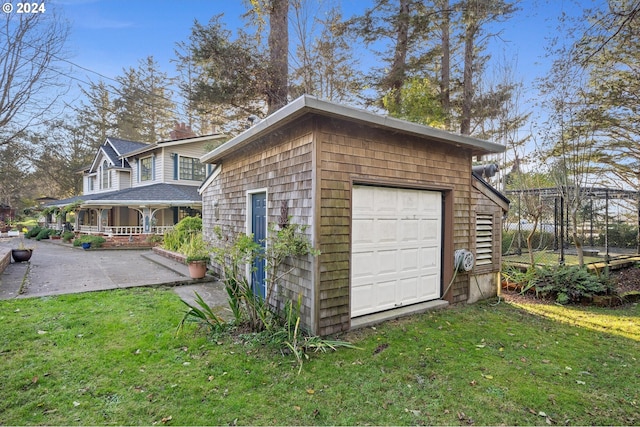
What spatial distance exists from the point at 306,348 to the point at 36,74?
615 inches

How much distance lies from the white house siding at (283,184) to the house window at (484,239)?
387cm

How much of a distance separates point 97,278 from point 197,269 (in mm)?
2518

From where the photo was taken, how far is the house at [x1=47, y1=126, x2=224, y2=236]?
1501 centimetres

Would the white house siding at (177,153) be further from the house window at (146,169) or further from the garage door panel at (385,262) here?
the garage door panel at (385,262)

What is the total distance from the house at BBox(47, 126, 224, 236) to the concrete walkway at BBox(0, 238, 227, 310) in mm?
5278

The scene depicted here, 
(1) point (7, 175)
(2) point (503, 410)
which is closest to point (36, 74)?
(2) point (503, 410)

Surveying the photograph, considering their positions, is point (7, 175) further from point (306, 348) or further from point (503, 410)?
point (503, 410)

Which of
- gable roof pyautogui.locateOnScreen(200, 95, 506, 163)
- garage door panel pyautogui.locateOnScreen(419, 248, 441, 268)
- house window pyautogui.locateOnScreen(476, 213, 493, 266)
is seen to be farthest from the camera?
house window pyautogui.locateOnScreen(476, 213, 493, 266)

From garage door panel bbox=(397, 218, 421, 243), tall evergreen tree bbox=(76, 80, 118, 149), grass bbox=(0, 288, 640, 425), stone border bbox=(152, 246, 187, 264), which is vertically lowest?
grass bbox=(0, 288, 640, 425)

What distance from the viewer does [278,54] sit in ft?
32.9

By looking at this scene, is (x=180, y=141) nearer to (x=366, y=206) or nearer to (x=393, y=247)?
(x=366, y=206)

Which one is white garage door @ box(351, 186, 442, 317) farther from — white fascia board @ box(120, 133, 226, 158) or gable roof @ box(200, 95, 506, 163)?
white fascia board @ box(120, 133, 226, 158)

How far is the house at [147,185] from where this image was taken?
49.2 feet

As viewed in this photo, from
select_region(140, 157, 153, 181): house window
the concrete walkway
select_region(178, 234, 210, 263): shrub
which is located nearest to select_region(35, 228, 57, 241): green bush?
select_region(140, 157, 153, 181): house window
